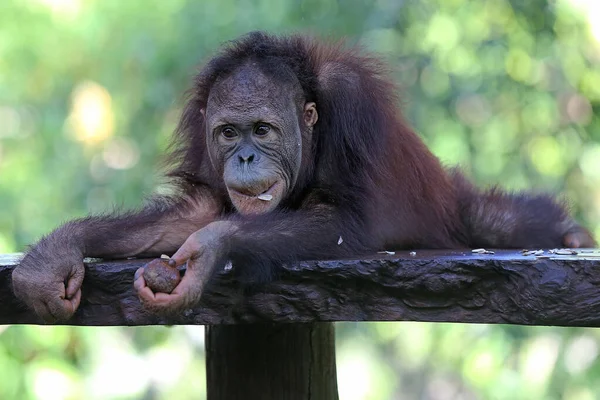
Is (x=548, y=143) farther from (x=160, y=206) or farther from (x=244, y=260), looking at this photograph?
(x=244, y=260)

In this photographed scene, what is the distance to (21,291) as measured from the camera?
2744 millimetres

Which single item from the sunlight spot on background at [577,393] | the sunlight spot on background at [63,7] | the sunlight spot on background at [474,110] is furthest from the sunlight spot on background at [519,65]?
the sunlight spot on background at [63,7]

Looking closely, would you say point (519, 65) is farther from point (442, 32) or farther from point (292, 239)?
point (292, 239)

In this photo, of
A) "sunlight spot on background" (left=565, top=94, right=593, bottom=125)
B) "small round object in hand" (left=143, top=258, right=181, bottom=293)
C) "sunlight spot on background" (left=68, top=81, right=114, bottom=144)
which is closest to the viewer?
"small round object in hand" (left=143, top=258, right=181, bottom=293)

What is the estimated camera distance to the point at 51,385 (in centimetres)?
647

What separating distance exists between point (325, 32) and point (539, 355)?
113 inches

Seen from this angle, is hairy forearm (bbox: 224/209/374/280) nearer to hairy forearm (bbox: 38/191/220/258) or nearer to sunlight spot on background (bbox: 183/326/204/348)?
hairy forearm (bbox: 38/191/220/258)

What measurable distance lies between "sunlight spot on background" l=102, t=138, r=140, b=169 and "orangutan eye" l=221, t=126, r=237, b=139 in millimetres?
4005

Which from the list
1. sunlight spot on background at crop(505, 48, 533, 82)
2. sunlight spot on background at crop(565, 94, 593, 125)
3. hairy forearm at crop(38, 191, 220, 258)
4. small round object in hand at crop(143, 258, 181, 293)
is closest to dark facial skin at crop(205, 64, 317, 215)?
hairy forearm at crop(38, 191, 220, 258)

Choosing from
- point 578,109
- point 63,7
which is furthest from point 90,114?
point 578,109

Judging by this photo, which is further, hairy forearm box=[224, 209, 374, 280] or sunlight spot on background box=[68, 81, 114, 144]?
sunlight spot on background box=[68, 81, 114, 144]

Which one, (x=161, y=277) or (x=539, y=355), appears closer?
(x=161, y=277)

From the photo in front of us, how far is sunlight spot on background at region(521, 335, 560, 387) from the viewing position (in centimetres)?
676

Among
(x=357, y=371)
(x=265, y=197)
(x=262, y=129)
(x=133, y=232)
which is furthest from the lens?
(x=357, y=371)
